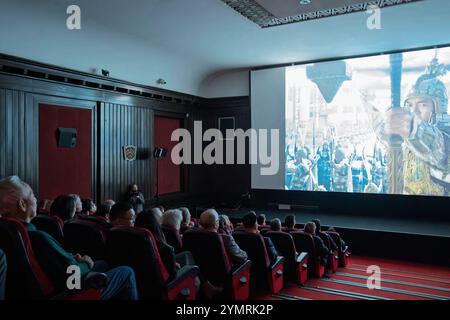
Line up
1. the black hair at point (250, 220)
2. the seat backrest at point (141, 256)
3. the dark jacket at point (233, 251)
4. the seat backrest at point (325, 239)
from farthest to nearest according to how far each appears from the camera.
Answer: the seat backrest at point (325, 239)
the black hair at point (250, 220)
the dark jacket at point (233, 251)
the seat backrest at point (141, 256)

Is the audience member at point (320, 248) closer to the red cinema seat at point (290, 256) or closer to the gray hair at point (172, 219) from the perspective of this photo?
the red cinema seat at point (290, 256)

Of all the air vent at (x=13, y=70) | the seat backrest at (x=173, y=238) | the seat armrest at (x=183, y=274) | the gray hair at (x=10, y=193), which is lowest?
the seat armrest at (x=183, y=274)

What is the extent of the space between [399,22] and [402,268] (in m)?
3.89

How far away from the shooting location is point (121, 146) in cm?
698

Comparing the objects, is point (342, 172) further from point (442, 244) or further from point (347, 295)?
point (347, 295)

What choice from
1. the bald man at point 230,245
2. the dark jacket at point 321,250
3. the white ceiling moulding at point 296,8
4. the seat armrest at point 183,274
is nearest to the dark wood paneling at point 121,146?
the white ceiling moulding at point 296,8

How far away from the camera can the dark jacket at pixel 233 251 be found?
3076 mm

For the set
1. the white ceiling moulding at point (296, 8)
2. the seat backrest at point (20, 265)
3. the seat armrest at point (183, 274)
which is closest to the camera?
the seat backrest at point (20, 265)

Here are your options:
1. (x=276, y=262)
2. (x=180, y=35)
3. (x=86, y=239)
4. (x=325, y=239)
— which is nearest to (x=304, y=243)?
(x=325, y=239)

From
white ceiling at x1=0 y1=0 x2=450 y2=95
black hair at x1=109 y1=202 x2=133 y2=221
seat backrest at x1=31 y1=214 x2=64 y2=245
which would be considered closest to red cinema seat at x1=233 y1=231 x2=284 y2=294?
black hair at x1=109 y1=202 x2=133 y2=221

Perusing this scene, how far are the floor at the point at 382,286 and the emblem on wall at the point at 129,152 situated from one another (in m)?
4.38

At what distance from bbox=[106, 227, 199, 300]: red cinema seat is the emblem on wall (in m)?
4.78

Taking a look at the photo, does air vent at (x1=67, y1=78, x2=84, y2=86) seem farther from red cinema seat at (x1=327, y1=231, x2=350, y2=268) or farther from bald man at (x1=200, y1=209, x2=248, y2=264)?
red cinema seat at (x1=327, y1=231, x2=350, y2=268)
